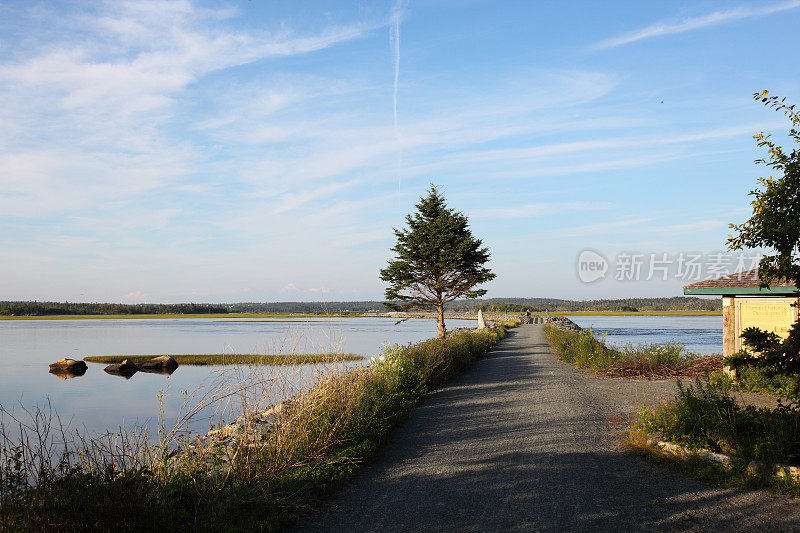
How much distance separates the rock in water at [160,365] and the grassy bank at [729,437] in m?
27.0

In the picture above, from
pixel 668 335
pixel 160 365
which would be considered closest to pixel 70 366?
pixel 160 365

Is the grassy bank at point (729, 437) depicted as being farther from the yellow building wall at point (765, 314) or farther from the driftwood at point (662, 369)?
the driftwood at point (662, 369)

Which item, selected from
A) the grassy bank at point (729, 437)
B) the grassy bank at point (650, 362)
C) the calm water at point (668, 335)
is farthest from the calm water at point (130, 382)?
the calm water at point (668, 335)

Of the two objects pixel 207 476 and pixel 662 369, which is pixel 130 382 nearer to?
pixel 207 476

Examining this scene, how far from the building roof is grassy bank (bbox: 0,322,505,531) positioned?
9.25 meters

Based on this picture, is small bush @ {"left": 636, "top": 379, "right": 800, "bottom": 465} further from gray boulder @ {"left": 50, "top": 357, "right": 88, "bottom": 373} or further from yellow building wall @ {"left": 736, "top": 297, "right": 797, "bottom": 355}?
gray boulder @ {"left": 50, "top": 357, "right": 88, "bottom": 373}

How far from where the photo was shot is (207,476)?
585 centimetres

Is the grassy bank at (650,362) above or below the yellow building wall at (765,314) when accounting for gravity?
below

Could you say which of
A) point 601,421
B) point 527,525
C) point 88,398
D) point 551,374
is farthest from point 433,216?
point 527,525

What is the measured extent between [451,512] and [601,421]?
5.57 m

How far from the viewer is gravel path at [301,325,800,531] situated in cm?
516

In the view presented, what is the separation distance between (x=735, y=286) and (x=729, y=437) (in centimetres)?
773

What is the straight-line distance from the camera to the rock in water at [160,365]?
29377 millimetres

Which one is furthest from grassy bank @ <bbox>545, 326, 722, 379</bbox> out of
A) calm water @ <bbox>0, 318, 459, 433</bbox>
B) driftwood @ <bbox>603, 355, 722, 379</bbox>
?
calm water @ <bbox>0, 318, 459, 433</bbox>
